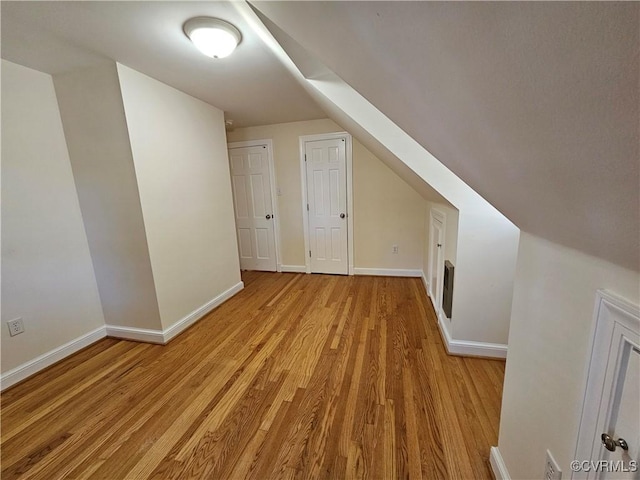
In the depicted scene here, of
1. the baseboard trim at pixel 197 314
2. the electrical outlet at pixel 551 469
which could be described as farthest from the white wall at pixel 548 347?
the baseboard trim at pixel 197 314

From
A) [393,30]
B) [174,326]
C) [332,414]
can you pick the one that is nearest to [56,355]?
[174,326]

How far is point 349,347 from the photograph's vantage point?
209 centimetres

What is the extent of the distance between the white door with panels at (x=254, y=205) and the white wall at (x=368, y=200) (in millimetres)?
185

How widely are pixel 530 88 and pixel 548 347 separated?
84 cm

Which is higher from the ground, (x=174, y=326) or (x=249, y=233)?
(x=249, y=233)

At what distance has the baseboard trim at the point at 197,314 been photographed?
7.58 ft

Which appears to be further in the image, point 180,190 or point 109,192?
point 180,190

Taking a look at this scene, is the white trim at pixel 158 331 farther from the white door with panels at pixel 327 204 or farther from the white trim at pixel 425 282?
the white trim at pixel 425 282

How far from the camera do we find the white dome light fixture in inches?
54.7

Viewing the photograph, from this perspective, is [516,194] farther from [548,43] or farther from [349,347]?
[349,347]

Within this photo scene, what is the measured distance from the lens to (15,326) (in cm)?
184

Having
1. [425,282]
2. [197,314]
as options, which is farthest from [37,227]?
[425,282]

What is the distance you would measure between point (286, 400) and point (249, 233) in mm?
2886

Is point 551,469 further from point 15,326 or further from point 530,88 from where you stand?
point 15,326
